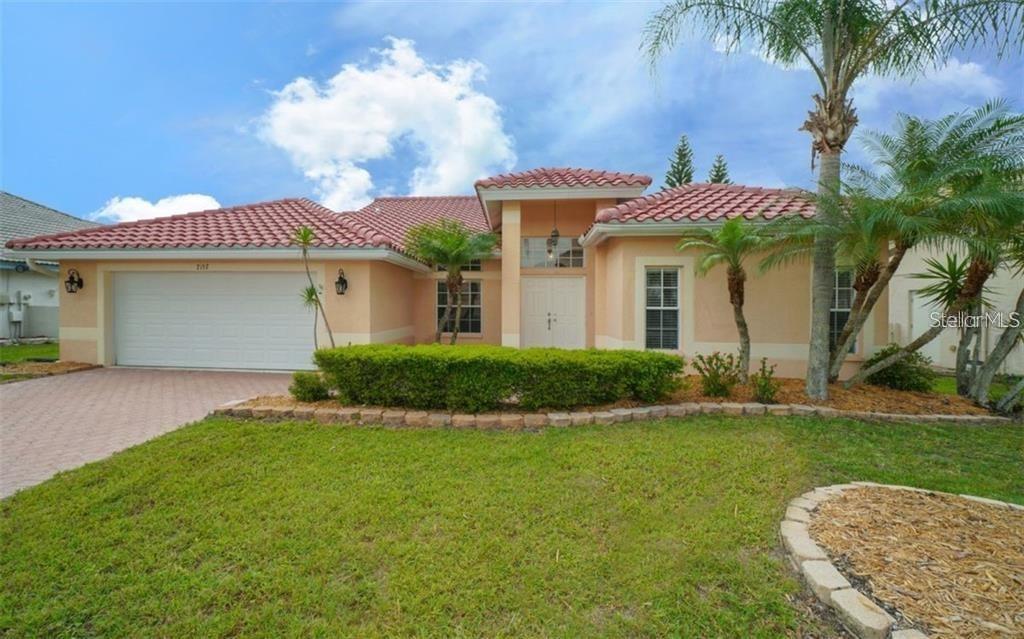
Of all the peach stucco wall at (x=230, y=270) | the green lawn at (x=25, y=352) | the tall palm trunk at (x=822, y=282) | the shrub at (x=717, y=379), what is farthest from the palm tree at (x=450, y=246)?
the green lawn at (x=25, y=352)

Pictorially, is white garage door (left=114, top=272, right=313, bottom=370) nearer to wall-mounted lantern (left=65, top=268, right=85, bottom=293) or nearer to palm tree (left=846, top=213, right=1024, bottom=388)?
wall-mounted lantern (left=65, top=268, right=85, bottom=293)

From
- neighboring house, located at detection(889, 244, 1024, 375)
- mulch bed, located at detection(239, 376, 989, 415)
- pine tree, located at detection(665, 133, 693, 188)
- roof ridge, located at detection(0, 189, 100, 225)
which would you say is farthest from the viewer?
pine tree, located at detection(665, 133, 693, 188)

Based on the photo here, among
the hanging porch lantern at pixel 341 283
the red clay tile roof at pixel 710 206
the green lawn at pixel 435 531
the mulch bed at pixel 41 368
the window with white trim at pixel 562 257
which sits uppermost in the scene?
the red clay tile roof at pixel 710 206

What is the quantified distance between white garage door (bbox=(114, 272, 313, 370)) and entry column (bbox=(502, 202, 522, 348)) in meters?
5.19

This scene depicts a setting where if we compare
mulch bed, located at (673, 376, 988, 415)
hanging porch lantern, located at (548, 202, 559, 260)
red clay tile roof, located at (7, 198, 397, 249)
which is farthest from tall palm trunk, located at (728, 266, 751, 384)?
red clay tile roof, located at (7, 198, 397, 249)

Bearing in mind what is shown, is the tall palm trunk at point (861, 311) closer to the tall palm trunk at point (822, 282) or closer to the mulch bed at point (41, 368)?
the tall palm trunk at point (822, 282)

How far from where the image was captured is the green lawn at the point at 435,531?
105 inches

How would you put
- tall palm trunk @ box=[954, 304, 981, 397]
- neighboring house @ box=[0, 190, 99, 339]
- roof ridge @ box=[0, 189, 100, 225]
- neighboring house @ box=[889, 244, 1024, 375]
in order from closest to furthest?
1. tall palm trunk @ box=[954, 304, 981, 397]
2. neighboring house @ box=[889, 244, 1024, 375]
3. neighboring house @ box=[0, 190, 99, 339]
4. roof ridge @ box=[0, 189, 100, 225]

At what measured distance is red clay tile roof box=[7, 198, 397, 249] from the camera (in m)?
10.3

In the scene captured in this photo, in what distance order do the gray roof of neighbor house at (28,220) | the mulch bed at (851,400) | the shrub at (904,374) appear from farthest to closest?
1. the gray roof of neighbor house at (28,220)
2. the shrub at (904,374)
3. the mulch bed at (851,400)

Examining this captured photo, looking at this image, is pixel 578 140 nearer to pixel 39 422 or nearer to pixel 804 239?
pixel 804 239

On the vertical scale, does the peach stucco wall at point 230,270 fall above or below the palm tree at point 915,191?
below

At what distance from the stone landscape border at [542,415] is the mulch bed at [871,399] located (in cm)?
28

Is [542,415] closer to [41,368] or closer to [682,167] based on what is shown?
[41,368]
